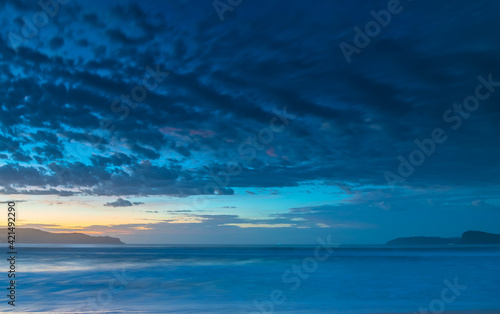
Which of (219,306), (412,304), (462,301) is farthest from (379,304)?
(219,306)

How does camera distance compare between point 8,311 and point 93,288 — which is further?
point 93,288

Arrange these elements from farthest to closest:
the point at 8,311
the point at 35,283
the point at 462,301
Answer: the point at 35,283 < the point at 462,301 < the point at 8,311

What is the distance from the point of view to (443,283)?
22.6 meters

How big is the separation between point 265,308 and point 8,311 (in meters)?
9.52

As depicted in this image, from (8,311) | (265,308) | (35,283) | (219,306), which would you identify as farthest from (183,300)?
(35,283)

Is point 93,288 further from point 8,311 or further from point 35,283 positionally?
point 8,311

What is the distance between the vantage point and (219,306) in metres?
15.0

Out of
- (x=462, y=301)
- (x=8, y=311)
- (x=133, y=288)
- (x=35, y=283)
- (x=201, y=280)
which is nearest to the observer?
(x=8, y=311)

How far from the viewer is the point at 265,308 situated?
46.4 ft

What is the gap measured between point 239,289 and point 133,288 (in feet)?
19.1

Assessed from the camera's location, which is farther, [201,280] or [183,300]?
[201,280]

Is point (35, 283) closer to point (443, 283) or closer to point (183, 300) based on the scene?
point (183, 300)

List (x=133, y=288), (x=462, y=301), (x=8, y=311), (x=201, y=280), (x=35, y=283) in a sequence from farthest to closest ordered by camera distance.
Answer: (x=201, y=280) → (x=35, y=283) → (x=133, y=288) → (x=462, y=301) → (x=8, y=311)

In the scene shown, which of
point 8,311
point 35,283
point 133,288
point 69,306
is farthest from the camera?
point 35,283
